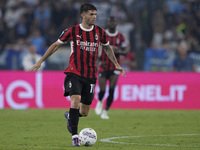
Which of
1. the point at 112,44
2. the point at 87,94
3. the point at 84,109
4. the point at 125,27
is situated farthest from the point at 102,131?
the point at 125,27

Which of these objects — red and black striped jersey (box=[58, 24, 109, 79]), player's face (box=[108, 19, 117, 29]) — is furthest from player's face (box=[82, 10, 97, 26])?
player's face (box=[108, 19, 117, 29])

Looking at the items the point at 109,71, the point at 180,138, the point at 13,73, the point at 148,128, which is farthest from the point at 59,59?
the point at 180,138

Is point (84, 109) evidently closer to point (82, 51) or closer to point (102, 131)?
point (82, 51)

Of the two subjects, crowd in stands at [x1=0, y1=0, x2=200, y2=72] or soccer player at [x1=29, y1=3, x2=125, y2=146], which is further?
crowd in stands at [x1=0, y1=0, x2=200, y2=72]

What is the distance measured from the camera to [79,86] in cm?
720

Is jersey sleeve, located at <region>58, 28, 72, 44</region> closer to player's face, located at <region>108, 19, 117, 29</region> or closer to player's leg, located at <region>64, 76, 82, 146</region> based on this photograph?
player's leg, located at <region>64, 76, 82, 146</region>

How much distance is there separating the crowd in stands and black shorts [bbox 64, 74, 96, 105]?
26.2 ft

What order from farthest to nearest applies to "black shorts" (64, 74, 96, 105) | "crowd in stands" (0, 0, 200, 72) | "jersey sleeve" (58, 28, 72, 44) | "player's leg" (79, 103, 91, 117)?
1. "crowd in stands" (0, 0, 200, 72)
2. "player's leg" (79, 103, 91, 117)
3. "jersey sleeve" (58, 28, 72, 44)
4. "black shorts" (64, 74, 96, 105)

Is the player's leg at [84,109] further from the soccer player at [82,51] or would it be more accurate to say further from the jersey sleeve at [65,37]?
the jersey sleeve at [65,37]

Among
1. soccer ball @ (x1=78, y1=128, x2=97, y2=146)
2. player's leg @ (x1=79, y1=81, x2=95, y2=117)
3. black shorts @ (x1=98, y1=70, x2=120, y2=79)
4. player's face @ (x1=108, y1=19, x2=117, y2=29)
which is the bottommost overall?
soccer ball @ (x1=78, y1=128, x2=97, y2=146)

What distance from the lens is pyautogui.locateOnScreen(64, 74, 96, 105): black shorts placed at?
7117mm

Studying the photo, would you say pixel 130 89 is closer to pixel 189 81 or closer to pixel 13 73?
pixel 189 81

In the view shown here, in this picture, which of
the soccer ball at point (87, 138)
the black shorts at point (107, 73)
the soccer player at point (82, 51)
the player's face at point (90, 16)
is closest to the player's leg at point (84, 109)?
the soccer player at point (82, 51)

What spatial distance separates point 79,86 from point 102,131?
213 cm
